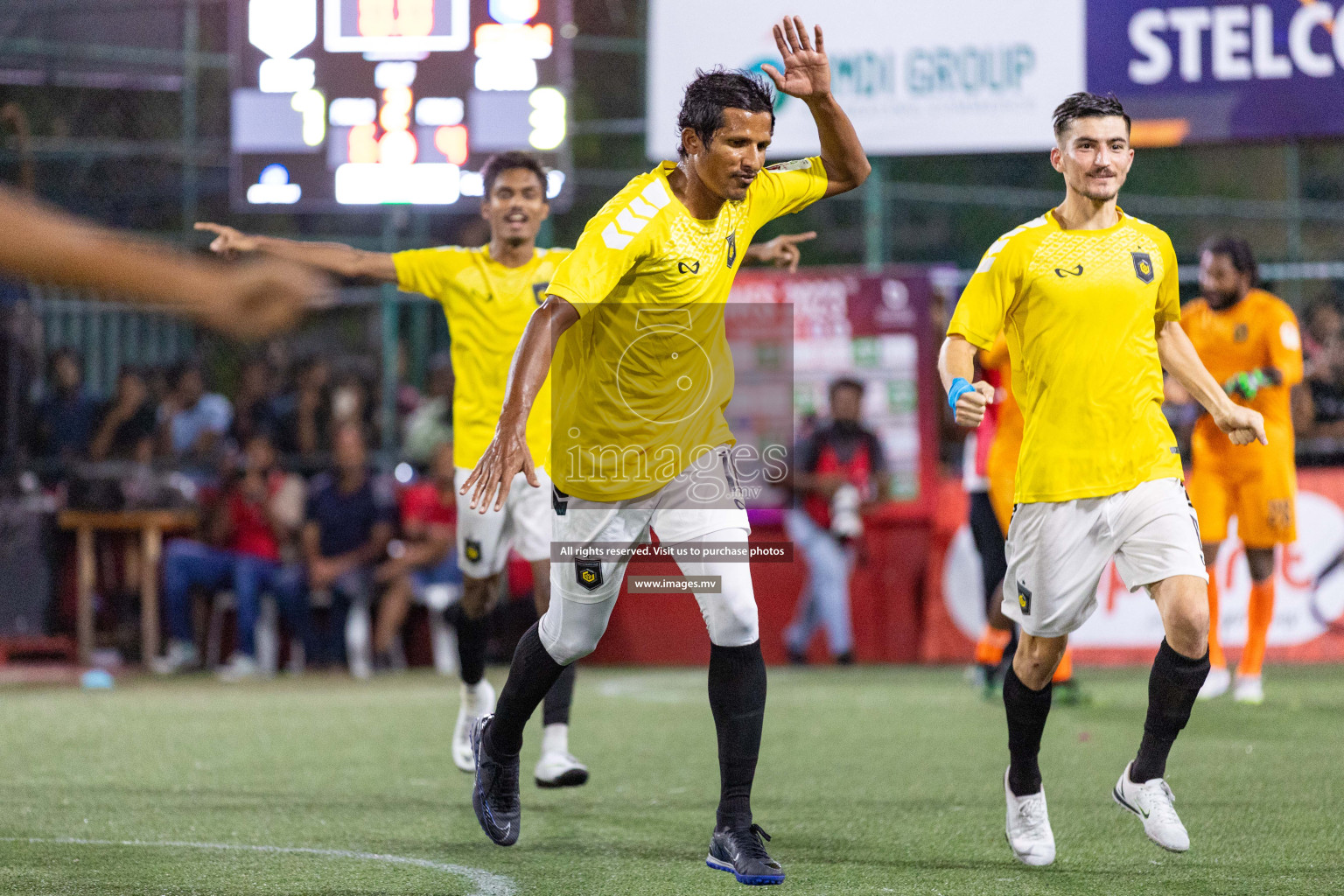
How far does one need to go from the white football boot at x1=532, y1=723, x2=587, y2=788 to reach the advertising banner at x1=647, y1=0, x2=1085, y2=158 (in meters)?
7.01

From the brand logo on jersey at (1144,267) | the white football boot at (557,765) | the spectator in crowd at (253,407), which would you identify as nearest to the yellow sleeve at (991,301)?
the brand logo on jersey at (1144,267)

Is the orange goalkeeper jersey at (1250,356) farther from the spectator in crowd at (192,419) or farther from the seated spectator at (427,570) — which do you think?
the spectator in crowd at (192,419)

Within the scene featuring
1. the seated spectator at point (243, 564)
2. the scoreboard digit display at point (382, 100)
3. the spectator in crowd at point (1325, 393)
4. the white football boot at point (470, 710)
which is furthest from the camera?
the seated spectator at point (243, 564)

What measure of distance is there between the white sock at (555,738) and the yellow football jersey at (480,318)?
1.10m

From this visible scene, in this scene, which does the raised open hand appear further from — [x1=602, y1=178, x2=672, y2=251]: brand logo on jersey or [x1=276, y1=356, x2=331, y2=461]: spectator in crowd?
[x1=276, y1=356, x2=331, y2=461]: spectator in crowd

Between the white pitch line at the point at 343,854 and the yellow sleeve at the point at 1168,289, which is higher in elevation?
the yellow sleeve at the point at 1168,289

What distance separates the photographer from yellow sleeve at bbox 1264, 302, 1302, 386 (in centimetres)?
873

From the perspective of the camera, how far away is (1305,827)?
527cm

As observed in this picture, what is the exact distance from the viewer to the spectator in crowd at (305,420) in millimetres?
13734

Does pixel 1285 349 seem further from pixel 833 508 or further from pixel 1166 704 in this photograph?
pixel 1166 704

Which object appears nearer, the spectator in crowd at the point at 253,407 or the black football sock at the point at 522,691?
the black football sock at the point at 522,691

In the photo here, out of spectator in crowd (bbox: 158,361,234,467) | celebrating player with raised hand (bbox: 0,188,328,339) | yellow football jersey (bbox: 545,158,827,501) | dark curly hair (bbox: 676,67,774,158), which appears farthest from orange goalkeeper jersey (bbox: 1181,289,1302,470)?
spectator in crowd (bbox: 158,361,234,467)

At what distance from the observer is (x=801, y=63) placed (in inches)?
193

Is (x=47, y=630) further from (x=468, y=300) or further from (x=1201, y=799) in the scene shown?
(x=1201, y=799)
